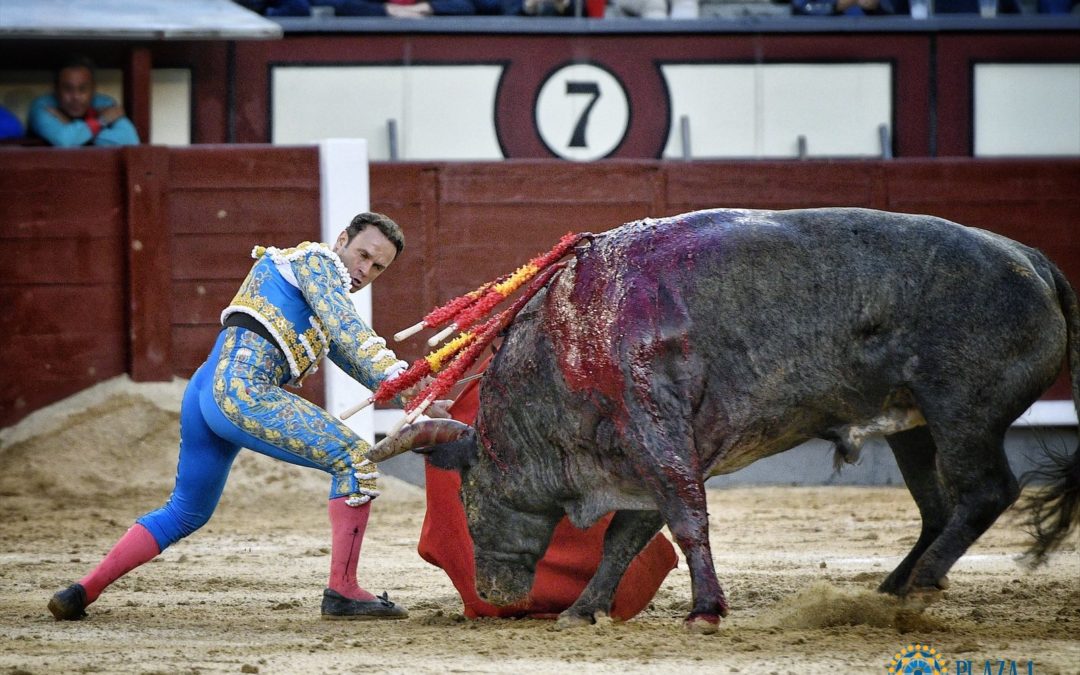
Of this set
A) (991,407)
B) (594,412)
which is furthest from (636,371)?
(991,407)

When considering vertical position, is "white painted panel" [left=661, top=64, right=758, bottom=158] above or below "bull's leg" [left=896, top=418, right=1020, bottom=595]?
above

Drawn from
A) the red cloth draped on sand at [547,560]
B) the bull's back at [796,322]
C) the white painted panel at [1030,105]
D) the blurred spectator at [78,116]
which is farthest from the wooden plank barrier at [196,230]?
the bull's back at [796,322]

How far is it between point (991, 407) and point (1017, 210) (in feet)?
15.9

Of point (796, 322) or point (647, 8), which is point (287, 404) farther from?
point (647, 8)

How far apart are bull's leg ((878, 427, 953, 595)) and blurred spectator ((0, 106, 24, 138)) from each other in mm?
5530

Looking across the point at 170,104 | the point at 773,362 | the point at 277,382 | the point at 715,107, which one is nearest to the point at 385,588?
the point at 277,382

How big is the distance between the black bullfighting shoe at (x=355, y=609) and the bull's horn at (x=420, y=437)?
42 cm

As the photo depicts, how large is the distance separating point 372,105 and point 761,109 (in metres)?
2.24

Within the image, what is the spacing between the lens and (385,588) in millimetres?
4977

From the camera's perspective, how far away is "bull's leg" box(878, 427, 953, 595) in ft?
14.4

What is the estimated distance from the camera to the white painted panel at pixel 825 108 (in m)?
8.98

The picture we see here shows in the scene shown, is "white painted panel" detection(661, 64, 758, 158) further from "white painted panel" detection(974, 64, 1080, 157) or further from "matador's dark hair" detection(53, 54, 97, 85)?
"matador's dark hair" detection(53, 54, 97, 85)

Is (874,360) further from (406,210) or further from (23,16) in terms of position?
(23,16)

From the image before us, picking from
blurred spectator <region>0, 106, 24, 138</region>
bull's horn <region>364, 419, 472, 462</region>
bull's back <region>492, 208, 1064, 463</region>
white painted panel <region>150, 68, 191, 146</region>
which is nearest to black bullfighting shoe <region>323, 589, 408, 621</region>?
bull's horn <region>364, 419, 472, 462</region>
